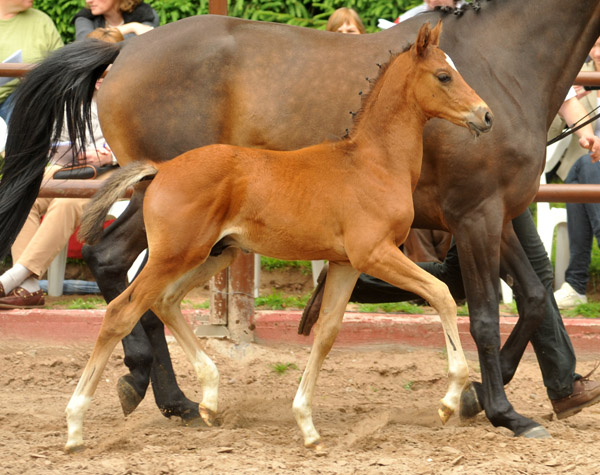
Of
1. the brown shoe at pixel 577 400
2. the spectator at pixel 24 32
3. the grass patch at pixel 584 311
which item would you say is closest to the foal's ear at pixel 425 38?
the brown shoe at pixel 577 400

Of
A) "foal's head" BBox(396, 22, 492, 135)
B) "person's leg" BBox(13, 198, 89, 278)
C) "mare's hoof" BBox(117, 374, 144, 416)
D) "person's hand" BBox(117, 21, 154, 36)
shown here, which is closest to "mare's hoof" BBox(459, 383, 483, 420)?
"foal's head" BBox(396, 22, 492, 135)

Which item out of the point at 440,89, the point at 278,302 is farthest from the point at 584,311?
the point at 440,89

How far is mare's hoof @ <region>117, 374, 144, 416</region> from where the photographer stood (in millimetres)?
4297

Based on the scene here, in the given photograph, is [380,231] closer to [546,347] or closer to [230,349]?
[546,347]

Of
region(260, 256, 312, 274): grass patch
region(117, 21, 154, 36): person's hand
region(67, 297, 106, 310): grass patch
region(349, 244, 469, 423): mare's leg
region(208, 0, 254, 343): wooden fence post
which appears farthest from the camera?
region(260, 256, 312, 274): grass patch

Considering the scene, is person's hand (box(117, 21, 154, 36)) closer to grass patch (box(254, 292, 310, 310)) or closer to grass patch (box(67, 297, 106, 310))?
grass patch (box(67, 297, 106, 310))

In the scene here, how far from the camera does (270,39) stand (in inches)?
167

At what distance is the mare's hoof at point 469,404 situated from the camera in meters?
4.23

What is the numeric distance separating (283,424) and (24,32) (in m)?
3.52

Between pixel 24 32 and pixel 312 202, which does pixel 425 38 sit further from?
pixel 24 32

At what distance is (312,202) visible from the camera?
3633 mm

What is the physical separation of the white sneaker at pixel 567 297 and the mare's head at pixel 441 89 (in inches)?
113

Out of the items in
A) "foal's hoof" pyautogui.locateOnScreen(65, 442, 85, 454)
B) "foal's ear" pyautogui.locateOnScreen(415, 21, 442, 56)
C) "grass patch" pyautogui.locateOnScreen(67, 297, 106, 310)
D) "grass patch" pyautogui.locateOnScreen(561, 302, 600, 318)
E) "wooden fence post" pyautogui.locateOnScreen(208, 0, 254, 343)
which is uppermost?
"foal's ear" pyautogui.locateOnScreen(415, 21, 442, 56)

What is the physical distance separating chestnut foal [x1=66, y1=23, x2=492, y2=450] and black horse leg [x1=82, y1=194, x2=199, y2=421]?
584mm
